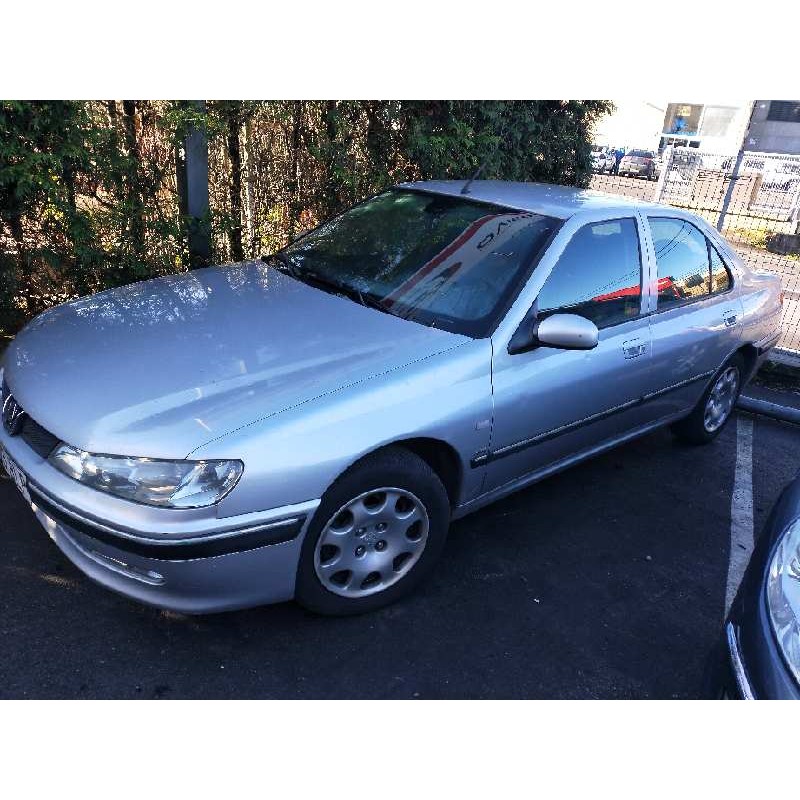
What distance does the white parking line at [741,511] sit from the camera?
3.28 metres

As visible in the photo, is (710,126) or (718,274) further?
(710,126)

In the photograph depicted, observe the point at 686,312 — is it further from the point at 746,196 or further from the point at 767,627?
the point at 746,196

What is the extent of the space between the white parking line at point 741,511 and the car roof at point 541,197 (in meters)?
1.77

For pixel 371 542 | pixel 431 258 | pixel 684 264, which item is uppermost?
pixel 431 258

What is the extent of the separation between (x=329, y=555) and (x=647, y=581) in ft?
5.25

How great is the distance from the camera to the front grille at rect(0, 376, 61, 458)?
7.48 ft

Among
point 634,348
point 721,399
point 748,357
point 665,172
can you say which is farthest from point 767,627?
point 665,172

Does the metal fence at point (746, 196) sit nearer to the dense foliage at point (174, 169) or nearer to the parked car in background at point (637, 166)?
the dense foliage at point (174, 169)

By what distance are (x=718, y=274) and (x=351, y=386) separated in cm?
288

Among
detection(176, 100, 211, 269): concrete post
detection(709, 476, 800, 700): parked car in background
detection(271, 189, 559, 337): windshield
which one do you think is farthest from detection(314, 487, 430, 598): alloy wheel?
detection(176, 100, 211, 269): concrete post

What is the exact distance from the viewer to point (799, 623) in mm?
1729

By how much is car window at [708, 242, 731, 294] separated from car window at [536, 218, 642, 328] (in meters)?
0.87

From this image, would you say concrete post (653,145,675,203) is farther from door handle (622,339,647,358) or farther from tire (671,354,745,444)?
door handle (622,339,647,358)

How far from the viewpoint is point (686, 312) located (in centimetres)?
381
